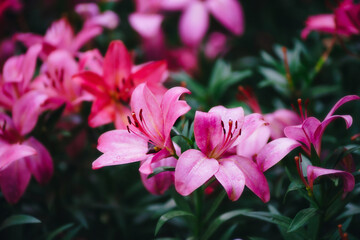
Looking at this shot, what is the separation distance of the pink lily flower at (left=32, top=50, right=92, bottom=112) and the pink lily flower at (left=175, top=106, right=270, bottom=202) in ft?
1.13

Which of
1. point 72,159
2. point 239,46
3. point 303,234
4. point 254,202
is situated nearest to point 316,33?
point 239,46

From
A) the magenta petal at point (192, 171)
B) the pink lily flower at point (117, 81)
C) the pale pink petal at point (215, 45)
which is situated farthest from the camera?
the pale pink petal at point (215, 45)

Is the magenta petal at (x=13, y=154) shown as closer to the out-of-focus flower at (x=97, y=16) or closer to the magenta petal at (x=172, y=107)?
the magenta petal at (x=172, y=107)

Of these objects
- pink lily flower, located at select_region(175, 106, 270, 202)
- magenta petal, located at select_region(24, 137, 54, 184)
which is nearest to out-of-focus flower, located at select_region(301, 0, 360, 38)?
pink lily flower, located at select_region(175, 106, 270, 202)

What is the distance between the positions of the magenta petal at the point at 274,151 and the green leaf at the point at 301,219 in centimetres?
10

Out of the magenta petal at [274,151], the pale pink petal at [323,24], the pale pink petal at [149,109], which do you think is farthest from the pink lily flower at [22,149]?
the pale pink petal at [323,24]

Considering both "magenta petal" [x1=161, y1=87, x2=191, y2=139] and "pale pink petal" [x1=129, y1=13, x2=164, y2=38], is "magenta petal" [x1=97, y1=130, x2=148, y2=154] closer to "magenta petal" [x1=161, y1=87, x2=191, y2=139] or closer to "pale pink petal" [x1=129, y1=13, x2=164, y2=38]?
"magenta petal" [x1=161, y1=87, x2=191, y2=139]

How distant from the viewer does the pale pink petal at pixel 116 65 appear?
0.82m

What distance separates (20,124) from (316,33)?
925mm

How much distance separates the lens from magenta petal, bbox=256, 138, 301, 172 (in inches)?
24.5

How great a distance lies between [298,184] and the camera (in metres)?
0.64

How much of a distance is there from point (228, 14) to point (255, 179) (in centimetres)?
63

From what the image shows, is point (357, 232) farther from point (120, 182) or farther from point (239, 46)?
point (239, 46)

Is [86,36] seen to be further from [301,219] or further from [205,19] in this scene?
[301,219]
